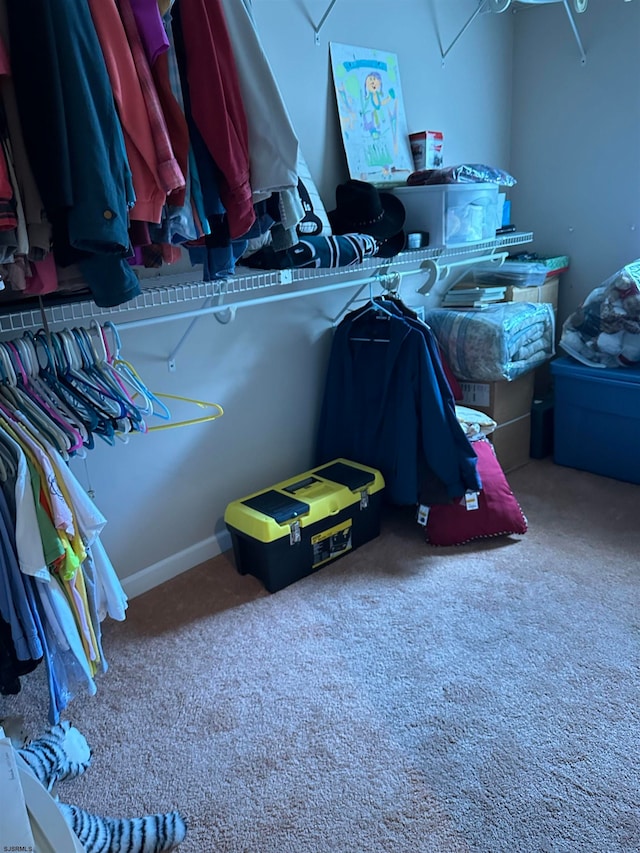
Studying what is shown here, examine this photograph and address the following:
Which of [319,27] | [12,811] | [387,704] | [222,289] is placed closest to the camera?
[12,811]

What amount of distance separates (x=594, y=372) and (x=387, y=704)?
176 cm

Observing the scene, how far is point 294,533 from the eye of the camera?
211cm

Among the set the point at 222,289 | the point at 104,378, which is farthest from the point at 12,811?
the point at 222,289

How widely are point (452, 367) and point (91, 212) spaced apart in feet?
6.10

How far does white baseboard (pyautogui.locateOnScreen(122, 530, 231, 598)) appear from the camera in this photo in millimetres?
2156

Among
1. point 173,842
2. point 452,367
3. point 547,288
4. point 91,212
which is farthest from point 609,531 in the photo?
point 91,212

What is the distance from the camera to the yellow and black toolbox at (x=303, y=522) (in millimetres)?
2094

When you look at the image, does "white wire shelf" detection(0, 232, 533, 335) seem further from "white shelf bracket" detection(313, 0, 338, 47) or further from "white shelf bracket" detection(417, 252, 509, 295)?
"white shelf bracket" detection(313, 0, 338, 47)

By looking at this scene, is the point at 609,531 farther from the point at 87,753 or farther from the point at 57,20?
the point at 57,20

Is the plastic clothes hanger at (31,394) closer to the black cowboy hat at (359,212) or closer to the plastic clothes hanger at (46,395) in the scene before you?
the plastic clothes hanger at (46,395)

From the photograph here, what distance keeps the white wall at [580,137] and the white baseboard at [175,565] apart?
6.99ft

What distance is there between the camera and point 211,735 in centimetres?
158

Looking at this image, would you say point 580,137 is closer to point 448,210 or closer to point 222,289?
point 448,210

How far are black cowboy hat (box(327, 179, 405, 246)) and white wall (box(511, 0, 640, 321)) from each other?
A: 4.11 ft
